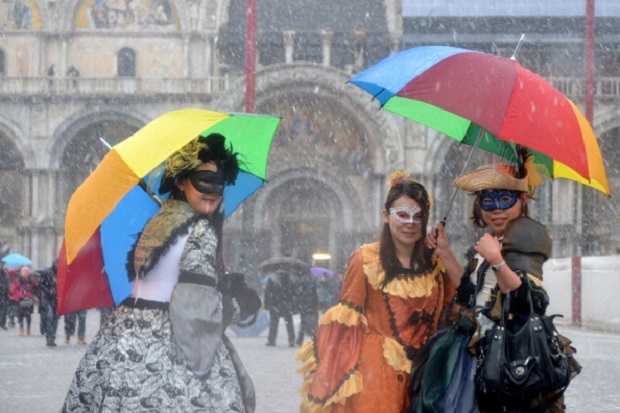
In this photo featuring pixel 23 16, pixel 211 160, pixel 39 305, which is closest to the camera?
pixel 211 160

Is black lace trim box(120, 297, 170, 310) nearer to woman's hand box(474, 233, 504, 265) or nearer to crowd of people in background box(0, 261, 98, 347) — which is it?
woman's hand box(474, 233, 504, 265)

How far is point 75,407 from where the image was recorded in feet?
17.5

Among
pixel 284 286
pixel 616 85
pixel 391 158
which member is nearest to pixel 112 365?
pixel 284 286

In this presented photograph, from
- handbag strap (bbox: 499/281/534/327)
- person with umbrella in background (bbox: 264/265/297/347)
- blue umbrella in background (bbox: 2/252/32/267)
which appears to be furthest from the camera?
blue umbrella in background (bbox: 2/252/32/267)

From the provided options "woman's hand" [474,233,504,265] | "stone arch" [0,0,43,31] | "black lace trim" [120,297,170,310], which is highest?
"stone arch" [0,0,43,31]

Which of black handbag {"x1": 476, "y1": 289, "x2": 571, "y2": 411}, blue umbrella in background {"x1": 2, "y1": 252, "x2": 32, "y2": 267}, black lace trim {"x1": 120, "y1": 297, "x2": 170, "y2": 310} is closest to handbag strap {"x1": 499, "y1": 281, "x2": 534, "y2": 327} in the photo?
black handbag {"x1": 476, "y1": 289, "x2": 571, "y2": 411}

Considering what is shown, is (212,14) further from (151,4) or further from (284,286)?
(284,286)

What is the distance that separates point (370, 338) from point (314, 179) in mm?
34280

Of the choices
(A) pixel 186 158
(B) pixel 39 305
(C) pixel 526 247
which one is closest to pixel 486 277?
(C) pixel 526 247

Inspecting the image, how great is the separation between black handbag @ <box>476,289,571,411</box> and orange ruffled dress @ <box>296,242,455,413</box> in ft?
2.64

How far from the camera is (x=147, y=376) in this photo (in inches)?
201

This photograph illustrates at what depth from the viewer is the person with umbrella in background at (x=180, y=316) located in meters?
5.09

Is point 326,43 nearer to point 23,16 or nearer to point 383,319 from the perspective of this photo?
point 23,16

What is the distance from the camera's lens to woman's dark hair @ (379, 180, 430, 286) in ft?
18.5
